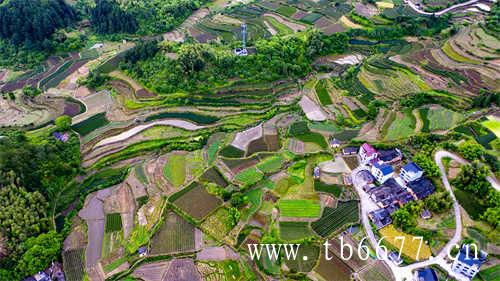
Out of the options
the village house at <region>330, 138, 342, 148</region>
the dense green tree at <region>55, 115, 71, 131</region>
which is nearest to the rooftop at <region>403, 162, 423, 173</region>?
the village house at <region>330, 138, 342, 148</region>

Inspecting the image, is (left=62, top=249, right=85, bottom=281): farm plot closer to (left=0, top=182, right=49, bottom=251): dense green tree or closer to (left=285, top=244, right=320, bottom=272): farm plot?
(left=0, top=182, right=49, bottom=251): dense green tree

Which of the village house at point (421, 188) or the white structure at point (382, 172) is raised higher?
the white structure at point (382, 172)

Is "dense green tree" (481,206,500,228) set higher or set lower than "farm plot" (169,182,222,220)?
higher

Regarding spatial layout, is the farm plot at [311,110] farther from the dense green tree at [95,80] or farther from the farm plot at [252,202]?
the dense green tree at [95,80]

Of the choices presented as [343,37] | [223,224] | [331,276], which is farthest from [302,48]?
[331,276]

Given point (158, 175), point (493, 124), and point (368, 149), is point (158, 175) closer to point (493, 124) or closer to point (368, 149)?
point (368, 149)

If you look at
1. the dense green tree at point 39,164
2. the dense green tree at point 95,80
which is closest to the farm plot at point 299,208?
the dense green tree at point 39,164

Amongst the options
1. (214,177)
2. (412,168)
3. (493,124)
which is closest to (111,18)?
(214,177)
